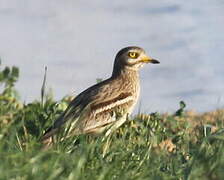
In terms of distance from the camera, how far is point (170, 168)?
8.54 m

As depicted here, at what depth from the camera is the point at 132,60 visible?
14.1 metres

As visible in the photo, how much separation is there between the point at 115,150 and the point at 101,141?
0.72 feet

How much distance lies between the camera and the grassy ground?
656cm

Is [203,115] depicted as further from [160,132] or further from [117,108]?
[160,132]

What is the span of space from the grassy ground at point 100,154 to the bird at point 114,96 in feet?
1.97

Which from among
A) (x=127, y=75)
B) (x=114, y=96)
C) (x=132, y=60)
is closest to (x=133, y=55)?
(x=132, y=60)

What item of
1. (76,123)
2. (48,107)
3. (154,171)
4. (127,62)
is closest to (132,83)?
(127,62)

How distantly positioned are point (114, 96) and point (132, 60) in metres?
1.46

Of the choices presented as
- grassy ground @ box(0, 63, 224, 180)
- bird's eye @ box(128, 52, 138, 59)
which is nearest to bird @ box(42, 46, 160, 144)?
bird's eye @ box(128, 52, 138, 59)

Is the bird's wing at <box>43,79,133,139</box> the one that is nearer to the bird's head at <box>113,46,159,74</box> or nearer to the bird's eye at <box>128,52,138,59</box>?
the bird's head at <box>113,46,159,74</box>

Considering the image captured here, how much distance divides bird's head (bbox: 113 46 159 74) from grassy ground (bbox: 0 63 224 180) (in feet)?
8.35

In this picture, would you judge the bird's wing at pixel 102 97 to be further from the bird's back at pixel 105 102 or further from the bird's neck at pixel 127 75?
the bird's neck at pixel 127 75

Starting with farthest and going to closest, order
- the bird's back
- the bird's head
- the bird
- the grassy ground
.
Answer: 1. the bird's head
2. the bird's back
3. the bird
4. the grassy ground

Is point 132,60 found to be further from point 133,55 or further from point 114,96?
point 114,96
